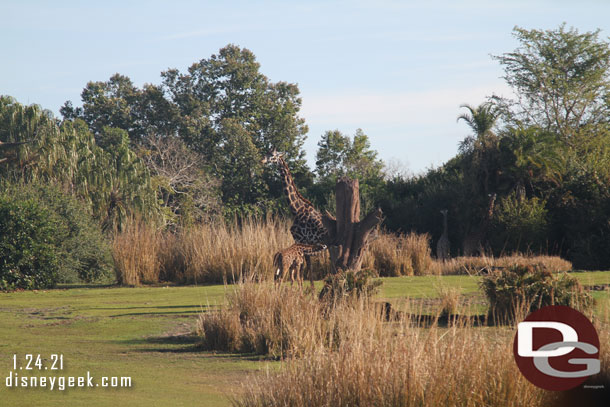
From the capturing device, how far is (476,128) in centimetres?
3300

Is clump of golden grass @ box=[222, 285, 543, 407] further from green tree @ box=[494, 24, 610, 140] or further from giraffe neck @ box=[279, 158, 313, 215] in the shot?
green tree @ box=[494, 24, 610, 140]

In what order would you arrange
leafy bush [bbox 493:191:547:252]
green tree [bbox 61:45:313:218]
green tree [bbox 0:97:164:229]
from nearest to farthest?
leafy bush [bbox 493:191:547:252] < green tree [bbox 0:97:164:229] < green tree [bbox 61:45:313:218]

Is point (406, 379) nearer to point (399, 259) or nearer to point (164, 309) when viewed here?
point (164, 309)

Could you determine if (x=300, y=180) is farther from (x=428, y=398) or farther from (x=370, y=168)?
(x=428, y=398)

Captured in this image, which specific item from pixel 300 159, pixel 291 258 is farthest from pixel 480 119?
pixel 291 258

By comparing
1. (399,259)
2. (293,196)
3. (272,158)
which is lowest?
(399,259)

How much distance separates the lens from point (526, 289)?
9.80 metres

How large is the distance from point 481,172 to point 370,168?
14125 mm

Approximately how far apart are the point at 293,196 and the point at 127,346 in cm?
636

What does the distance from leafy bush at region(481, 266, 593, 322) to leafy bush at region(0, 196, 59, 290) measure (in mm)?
11007

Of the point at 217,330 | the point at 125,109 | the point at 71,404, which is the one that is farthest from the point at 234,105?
the point at 71,404

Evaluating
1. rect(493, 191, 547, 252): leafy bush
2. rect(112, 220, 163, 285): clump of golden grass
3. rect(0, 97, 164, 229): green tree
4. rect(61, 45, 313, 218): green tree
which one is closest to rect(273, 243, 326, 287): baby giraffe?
rect(112, 220, 163, 285): clump of golden grass

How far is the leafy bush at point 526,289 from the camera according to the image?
31.5ft

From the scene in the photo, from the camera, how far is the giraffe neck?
14156mm
